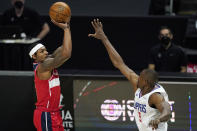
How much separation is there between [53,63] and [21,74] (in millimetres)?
1242

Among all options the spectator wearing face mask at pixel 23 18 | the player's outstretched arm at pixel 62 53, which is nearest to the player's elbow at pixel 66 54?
the player's outstretched arm at pixel 62 53

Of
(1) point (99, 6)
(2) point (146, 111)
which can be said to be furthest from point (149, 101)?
(1) point (99, 6)

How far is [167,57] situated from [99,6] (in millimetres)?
5312

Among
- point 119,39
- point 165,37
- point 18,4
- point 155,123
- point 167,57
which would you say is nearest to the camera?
point 155,123

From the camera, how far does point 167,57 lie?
363 inches

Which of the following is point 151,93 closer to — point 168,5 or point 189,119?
point 189,119

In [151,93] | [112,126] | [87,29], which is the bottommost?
[112,126]

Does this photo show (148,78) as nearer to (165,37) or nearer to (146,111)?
(146,111)

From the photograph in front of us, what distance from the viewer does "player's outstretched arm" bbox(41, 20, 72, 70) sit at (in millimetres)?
6457

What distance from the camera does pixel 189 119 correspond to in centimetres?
757

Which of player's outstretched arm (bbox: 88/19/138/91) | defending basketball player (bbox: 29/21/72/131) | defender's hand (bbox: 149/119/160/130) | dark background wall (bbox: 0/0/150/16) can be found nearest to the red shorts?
defending basketball player (bbox: 29/21/72/131)

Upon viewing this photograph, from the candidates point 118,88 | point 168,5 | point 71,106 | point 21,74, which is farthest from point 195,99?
point 168,5

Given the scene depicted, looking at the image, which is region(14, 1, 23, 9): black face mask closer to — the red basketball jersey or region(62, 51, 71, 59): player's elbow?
the red basketball jersey

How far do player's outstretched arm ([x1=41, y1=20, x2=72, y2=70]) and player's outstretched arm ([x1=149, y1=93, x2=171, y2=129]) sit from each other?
1298 mm
